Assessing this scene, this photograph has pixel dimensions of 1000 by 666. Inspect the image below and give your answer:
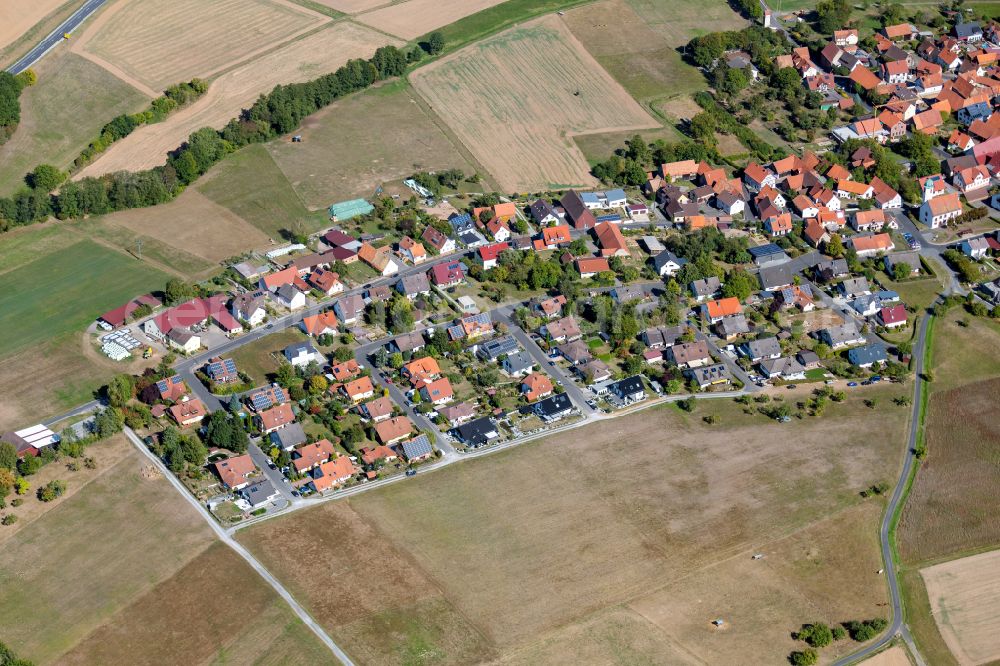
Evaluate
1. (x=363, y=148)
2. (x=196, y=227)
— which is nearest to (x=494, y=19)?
(x=363, y=148)

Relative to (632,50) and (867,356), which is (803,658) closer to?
(867,356)

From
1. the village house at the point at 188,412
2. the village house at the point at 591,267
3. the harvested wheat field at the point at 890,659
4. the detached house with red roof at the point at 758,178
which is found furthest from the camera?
the detached house with red roof at the point at 758,178

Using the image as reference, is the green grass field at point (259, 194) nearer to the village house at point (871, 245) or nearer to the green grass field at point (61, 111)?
the green grass field at point (61, 111)

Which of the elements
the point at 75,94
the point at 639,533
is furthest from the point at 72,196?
the point at 639,533

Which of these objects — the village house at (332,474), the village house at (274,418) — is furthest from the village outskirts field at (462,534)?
the village house at (274,418)

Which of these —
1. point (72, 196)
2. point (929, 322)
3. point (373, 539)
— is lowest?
point (929, 322)

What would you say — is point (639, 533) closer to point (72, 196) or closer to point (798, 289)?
point (798, 289)
